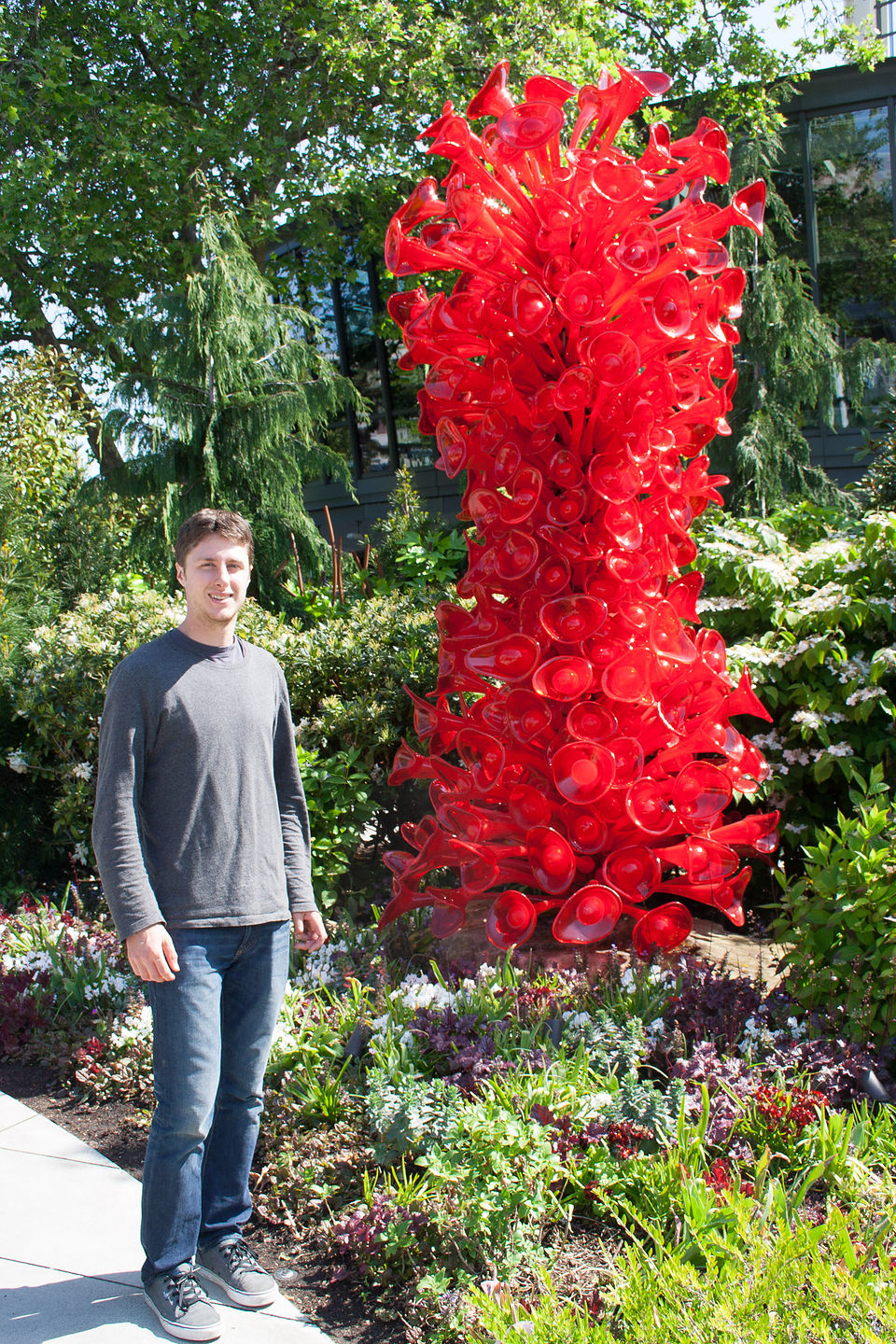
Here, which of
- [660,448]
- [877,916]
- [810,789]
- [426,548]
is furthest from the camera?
[426,548]

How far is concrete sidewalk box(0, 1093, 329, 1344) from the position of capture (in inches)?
91.3

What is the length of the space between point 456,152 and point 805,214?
1146cm

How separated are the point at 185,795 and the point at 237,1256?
1105 mm

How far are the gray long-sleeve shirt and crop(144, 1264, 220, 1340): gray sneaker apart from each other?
787 mm

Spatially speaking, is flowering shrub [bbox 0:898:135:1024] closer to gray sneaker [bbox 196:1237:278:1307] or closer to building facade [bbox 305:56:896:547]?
gray sneaker [bbox 196:1237:278:1307]

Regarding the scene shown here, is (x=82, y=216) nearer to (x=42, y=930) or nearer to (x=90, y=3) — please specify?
(x=90, y=3)

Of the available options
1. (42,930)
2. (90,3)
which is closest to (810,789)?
(42,930)

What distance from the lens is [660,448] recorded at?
11.4 feet

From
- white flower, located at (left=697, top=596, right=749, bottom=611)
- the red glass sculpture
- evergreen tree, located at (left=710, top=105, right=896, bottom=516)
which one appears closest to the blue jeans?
the red glass sculpture

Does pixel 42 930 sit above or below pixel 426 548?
below

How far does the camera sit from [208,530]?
8.20ft

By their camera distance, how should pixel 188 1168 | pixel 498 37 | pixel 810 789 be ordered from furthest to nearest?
pixel 498 37 → pixel 810 789 → pixel 188 1168

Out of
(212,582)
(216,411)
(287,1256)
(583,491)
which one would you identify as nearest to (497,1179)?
(287,1256)

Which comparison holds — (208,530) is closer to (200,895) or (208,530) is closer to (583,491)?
(200,895)
